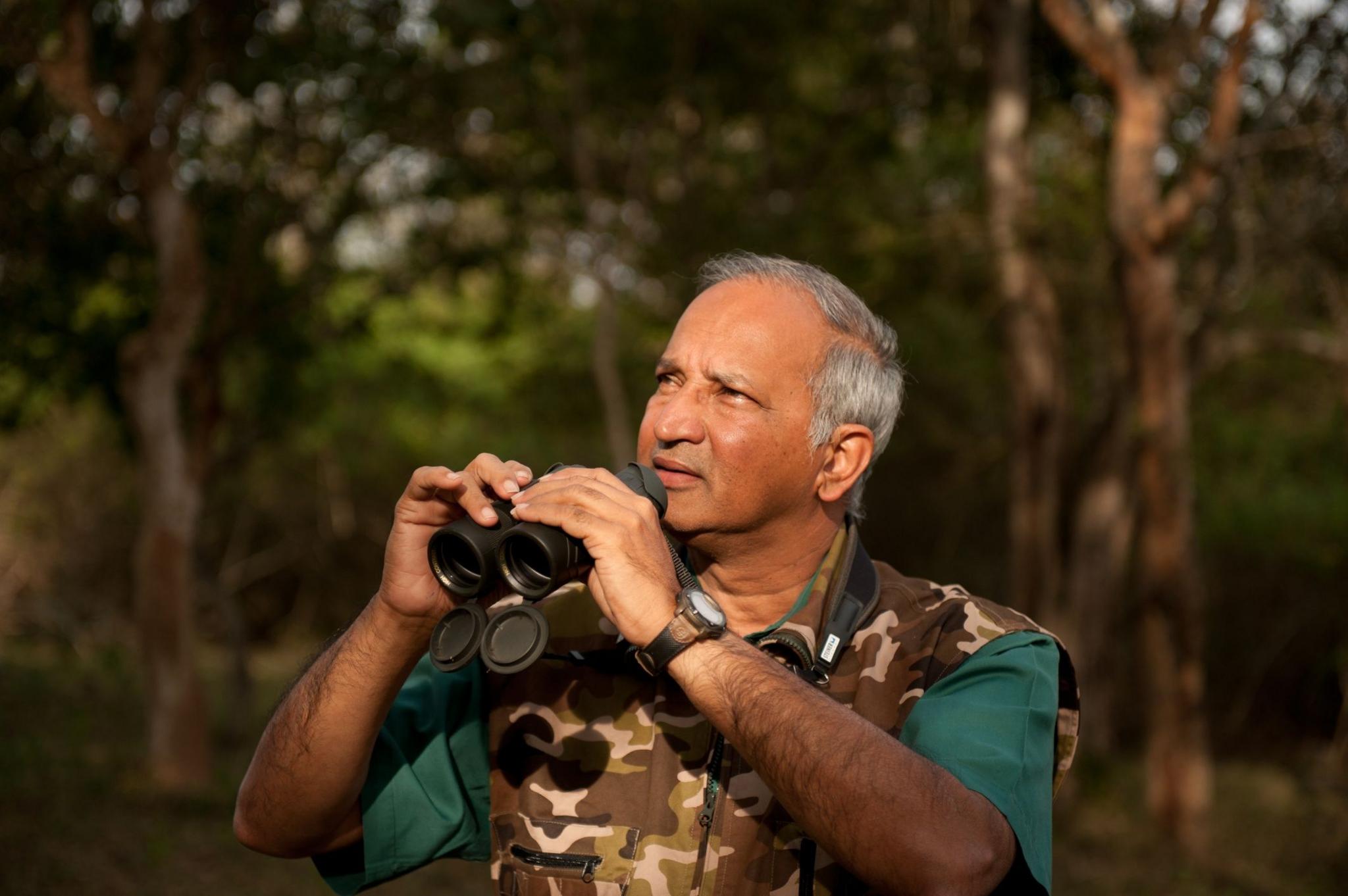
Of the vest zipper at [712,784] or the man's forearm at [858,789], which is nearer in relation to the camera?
the man's forearm at [858,789]

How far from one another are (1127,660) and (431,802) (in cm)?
1498

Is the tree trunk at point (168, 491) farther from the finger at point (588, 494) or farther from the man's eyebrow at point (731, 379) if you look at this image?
the finger at point (588, 494)

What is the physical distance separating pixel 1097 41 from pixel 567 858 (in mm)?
9143

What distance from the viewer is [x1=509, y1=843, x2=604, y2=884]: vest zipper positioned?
8.02 feet

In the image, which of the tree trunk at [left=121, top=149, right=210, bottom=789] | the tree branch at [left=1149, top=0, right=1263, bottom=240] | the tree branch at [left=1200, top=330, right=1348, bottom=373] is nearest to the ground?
the tree trunk at [left=121, top=149, right=210, bottom=789]

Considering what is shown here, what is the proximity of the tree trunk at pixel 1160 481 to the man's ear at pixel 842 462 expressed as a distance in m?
8.02

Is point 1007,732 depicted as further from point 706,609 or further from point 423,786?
point 423,786

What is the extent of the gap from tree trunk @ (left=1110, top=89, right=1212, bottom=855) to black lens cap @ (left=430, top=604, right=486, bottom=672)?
8850 mm

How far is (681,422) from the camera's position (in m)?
2.60

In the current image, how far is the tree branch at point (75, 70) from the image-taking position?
27.4 ft

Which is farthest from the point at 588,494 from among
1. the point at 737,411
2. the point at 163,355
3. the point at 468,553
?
the point at 163,355

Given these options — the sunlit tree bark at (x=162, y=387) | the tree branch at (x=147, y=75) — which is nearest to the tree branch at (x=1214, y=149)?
the sunlit tree bark at (x=162, y=387)

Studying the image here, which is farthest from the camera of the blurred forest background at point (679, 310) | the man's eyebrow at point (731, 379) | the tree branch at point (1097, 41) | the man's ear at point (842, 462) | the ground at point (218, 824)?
the tree branch at point (1097, 41)

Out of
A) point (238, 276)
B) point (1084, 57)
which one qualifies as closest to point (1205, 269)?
point (1084, 57)
